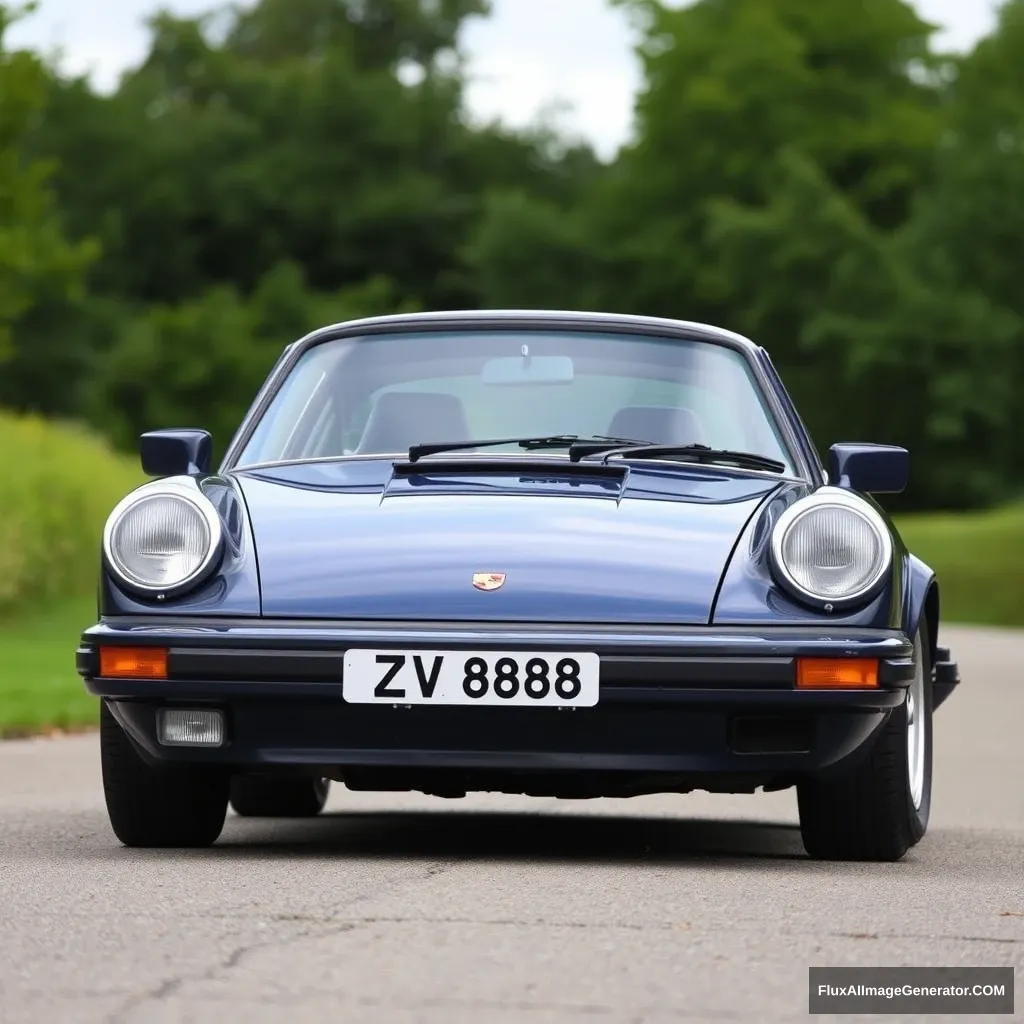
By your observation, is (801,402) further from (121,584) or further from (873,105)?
(121,584)

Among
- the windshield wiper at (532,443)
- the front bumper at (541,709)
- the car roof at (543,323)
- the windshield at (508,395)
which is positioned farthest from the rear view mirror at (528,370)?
the front bumper at (541,709)

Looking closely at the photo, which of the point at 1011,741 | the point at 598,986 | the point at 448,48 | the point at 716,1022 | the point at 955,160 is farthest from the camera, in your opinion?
the point at 448,48

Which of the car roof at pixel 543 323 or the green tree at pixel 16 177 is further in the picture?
the green tree at pixel 16 177

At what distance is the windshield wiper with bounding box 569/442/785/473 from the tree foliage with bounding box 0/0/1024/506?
139 feet

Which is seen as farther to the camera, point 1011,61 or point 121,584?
point 1011,61

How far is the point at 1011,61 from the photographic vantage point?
5428 cm

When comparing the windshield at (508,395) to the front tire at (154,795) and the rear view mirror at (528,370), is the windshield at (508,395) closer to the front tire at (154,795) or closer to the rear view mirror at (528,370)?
the rear view mirror at (528,370)

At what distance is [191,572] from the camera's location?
5.44m

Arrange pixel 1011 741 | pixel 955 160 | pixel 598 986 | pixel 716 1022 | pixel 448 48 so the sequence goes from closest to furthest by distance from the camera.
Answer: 1. pixel 716 1022
2. pixel 598 986
3. pixel 1011 741
4. pixel 955 160
5. pixel 448 48

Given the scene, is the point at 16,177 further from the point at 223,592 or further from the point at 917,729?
the point at 223,592

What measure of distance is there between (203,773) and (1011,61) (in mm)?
51203

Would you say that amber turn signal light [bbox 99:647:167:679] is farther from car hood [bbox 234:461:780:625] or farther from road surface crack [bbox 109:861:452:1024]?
road surface crack [bbox 109:861:452:1024]

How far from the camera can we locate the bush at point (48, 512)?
21219mm

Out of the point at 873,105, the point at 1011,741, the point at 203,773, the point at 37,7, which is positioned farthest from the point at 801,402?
the point at 203,773
